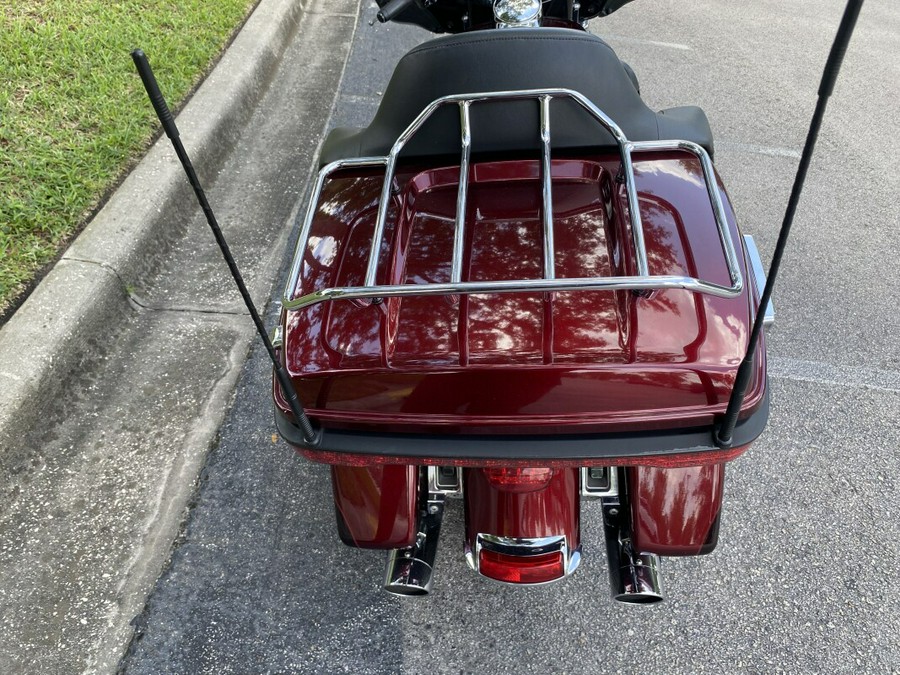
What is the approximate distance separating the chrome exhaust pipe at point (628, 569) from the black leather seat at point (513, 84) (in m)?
1.06

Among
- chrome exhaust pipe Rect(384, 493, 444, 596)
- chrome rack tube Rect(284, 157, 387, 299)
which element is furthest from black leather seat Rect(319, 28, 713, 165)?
chrome exhaust pipe Rect(384, 493, 444, 596)

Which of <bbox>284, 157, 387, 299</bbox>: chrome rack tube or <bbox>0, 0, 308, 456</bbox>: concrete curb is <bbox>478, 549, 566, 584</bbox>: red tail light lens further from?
<bbox>0, 0, 308, 456</bbox>: concrete curb

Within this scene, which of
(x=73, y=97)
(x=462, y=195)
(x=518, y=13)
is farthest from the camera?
(x=73, y=97)

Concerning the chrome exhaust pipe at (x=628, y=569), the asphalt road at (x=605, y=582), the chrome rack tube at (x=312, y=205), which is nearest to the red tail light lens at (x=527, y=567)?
the chrome exhaust pipe at (x=628, y=569)

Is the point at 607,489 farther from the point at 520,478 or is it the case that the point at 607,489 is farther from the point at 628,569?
the point at 520,478

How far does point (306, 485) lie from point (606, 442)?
1.27 meters

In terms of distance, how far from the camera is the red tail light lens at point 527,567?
1.52 m

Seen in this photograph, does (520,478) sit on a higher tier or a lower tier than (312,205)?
lower

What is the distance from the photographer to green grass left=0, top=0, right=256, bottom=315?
9.21 ft

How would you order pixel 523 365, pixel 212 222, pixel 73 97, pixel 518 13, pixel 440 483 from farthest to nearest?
pixel 73 97, pixel 518 13, pixel 440 483, pixel 523 365, pixel 212 222

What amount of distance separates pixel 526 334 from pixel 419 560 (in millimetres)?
729

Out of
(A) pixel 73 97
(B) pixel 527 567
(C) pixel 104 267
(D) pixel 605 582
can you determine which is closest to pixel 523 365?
(B) pixel 527 567

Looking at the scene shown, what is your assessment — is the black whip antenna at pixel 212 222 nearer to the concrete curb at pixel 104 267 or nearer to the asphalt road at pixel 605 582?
the asphalt road at pixel 605 582

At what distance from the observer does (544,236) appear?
1387mm
